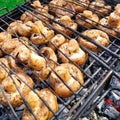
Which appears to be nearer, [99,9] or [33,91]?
[33,91]

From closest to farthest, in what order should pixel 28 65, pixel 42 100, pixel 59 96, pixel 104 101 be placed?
pixel 42 100 < pixel 59 96 < pixel 28 65 < pixel 104 101

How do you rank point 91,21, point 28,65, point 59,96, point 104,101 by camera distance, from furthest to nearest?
point 91,21
point 104,101
point 28,65
point 59,96

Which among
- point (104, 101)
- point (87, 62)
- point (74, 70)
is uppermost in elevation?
point (74, 70)

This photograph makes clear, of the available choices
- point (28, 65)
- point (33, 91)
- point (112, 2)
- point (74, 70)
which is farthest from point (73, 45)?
point (112, 2)

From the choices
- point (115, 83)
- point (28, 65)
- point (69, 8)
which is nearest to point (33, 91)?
point (28, 65)

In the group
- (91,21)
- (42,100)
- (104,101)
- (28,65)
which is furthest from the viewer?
(91,21)

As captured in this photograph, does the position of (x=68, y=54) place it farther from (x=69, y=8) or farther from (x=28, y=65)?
(x=69, y=8)

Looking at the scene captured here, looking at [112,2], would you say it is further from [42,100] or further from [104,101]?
[42,100]

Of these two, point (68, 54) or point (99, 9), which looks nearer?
point (68, 54)

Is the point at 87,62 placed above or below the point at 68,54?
below
